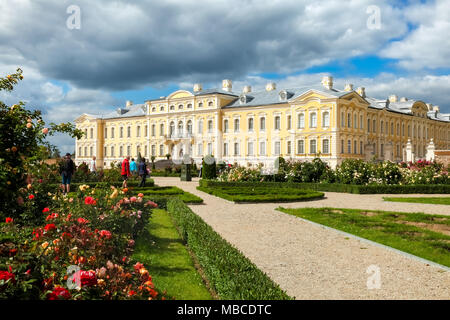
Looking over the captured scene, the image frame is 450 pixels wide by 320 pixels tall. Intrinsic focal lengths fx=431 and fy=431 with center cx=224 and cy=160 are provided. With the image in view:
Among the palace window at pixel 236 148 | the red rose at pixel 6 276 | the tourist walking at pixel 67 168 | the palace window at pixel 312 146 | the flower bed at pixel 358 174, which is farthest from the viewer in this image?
the palace window at pixel 236 148

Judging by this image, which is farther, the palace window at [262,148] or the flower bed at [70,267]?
the palace window at [262,148]

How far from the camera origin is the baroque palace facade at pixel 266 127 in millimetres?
35219

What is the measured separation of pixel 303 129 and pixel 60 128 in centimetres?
3349

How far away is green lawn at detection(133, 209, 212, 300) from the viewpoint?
409 cm

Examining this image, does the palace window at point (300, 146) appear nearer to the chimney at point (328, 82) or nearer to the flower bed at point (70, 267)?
the chimney at point (328, 82)

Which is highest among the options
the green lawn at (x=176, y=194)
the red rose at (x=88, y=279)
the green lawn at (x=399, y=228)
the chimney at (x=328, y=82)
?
the chimney at (x=328, y=82)

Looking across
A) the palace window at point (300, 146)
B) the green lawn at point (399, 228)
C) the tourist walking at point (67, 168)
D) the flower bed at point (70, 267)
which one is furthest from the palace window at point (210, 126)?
the flower bed at point (70, 267)

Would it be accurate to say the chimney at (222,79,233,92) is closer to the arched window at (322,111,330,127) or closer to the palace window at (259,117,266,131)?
the palace window at (259,117,266,131)

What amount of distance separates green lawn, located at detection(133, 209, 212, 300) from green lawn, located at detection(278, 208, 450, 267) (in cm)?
289

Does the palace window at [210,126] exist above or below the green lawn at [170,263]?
above

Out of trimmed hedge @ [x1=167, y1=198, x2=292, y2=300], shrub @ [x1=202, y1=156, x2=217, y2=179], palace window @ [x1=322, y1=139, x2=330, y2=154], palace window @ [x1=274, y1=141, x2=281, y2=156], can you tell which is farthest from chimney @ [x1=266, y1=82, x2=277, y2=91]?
trimmed hedge @ [x1=167, y1=198, x2=292, y2=300]

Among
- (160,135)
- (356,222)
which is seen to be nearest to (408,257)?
(356,222)

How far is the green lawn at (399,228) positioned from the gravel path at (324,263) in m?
0.27

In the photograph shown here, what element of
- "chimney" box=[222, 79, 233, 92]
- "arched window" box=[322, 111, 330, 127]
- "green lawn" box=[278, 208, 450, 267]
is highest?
"chimney" box=[222, 79, 233, 92]
